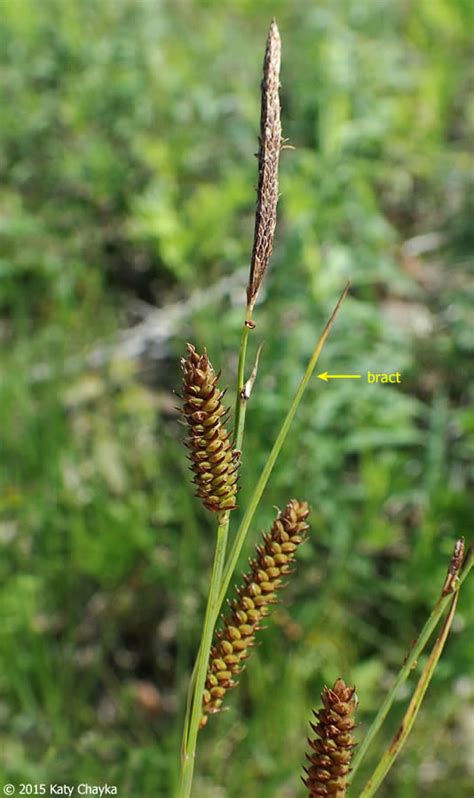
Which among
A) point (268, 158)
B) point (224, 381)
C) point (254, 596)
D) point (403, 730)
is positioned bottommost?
point (224, 381)

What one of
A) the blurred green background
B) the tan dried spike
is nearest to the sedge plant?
the tan dried spike

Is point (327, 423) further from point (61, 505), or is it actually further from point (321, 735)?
point (321, 735)

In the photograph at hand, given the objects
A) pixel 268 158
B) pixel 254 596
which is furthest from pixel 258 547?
pixel 268 158

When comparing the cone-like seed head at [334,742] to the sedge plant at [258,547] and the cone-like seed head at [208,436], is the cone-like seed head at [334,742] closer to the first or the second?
the sedge plant at [258,547]

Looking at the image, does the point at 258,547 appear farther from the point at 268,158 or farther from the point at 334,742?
the point at 268,158

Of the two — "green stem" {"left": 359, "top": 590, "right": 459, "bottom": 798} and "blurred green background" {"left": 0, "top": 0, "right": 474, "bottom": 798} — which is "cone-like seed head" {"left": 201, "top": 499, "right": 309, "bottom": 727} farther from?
"blurred green background" {"left": 0, "top": 0, "right": 474, "bottom": 798}

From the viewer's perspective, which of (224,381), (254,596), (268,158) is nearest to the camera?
(268,158)

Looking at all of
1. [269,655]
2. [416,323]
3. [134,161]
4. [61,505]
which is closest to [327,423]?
[269,655]
